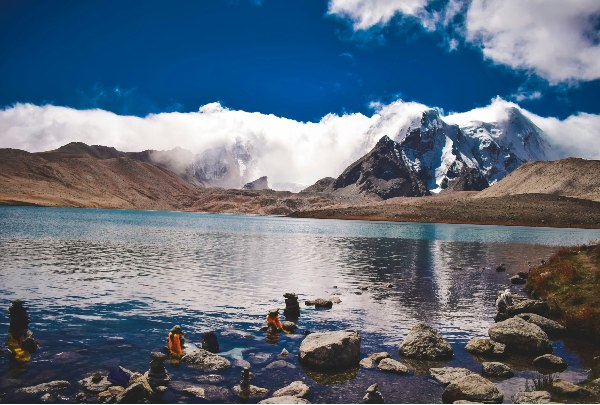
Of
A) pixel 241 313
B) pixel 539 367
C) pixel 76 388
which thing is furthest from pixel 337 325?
pixel 76 388

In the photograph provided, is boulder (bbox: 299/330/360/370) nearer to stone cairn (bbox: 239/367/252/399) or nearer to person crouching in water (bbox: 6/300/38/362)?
stone cairn (bbox: 239/367/252/399)

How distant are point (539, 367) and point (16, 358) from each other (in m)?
25.6

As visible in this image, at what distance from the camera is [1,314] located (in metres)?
30.4

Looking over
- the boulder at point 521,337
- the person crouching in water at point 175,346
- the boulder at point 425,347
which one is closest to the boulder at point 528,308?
the boulder at point 521,337

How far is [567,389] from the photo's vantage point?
59.7ft

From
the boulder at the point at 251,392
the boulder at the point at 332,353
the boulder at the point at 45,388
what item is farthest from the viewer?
the boulder at the point at 332,353

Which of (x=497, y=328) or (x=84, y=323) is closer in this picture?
(x=497, y=328)

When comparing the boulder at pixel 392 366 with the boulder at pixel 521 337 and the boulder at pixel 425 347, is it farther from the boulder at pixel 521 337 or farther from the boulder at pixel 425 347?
the boulder at pixel 521 337

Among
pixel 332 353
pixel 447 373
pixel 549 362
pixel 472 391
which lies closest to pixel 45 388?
pixel 332 353

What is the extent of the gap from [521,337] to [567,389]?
7546 millimetres

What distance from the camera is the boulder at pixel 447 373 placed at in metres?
20.5

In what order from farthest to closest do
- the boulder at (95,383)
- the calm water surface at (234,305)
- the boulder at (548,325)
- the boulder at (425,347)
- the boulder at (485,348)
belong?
the boulder at (548,325)
the boulder at (485,348)
the boulder at (425,347)
the calm water surface at (234,305)
the boulder at (95,383)

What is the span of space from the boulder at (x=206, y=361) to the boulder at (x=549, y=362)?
1558 cm

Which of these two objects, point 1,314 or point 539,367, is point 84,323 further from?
point 539,367
